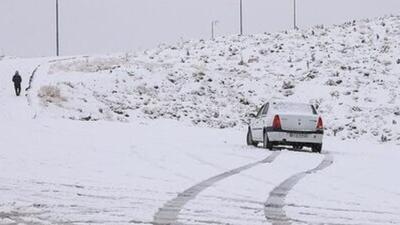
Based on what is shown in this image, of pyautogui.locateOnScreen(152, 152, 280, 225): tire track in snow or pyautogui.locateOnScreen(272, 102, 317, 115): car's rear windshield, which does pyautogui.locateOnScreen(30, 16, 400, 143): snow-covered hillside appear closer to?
pyautogui.locateOnScreen(272, 102, 317, 115): car's rear windshield

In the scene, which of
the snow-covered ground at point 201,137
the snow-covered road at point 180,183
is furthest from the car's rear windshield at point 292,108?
the snow-covered road at point 180,183

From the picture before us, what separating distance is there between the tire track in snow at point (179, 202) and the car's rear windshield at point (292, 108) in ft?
19.1

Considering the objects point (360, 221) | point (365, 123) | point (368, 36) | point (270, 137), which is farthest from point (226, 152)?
point (368, 36)

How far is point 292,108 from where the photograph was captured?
1897 cm

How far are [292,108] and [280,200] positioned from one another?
9617 millimetres

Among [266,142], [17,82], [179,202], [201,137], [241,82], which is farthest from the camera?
[241,82]

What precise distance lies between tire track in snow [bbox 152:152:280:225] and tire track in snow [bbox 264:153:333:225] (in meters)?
1.01

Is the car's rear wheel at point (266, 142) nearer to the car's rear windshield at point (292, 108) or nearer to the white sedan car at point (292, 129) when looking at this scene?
the white sedan car at point (292, 129)

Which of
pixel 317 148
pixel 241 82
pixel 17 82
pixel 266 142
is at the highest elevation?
pixel 17 82

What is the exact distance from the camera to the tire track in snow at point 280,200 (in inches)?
315

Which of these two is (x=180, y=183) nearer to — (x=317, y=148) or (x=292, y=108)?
(x=317, y=148)

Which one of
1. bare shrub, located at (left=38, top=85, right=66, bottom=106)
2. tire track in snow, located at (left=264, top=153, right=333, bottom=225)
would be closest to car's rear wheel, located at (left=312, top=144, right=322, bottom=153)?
tire track in snow, located at (left=264, top=153, right=333, bottom=225)

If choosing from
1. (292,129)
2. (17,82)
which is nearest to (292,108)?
(292,129)

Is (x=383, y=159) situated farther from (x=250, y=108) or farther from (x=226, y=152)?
(x=250, y=108)
